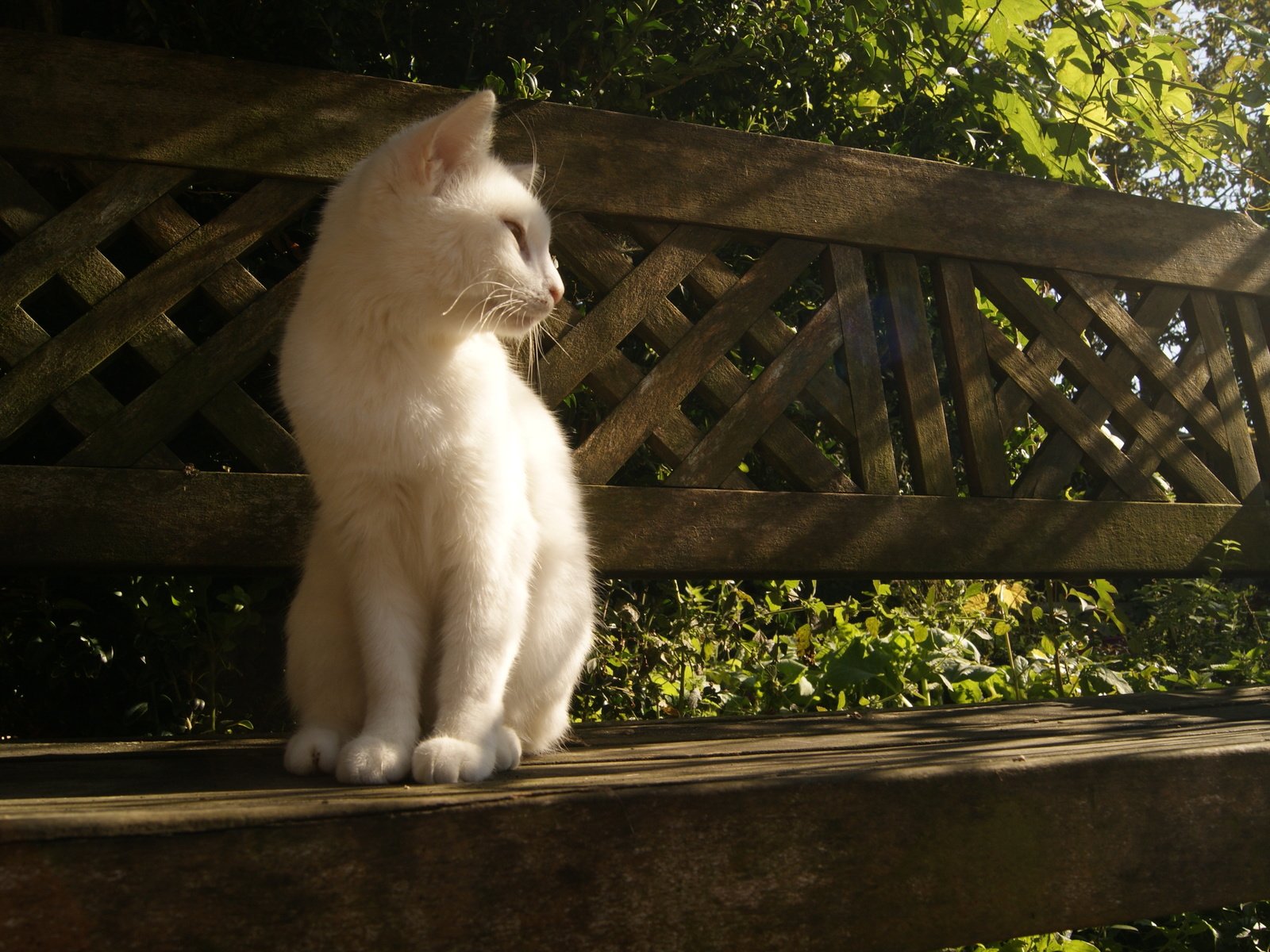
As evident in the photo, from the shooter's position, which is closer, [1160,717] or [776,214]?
[1160,717]

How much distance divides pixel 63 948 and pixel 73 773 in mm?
573

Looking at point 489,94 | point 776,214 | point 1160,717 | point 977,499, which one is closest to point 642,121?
point 776,214

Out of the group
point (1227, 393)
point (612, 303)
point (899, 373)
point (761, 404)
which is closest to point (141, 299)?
point (612, 303)

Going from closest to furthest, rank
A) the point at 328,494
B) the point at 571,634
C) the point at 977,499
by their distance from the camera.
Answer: the point at 328,494 < the point at 571,634 < the point at 977,499

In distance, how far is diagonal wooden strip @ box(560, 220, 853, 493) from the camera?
7.59ft

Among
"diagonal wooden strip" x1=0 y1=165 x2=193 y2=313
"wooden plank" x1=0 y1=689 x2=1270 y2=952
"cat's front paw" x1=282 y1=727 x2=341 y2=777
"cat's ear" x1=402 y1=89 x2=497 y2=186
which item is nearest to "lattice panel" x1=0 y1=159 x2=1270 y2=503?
"diagonal wooden strip" x1=0 y1=165 x2=193 y2=313

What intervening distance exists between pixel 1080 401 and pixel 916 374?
0.50 metres

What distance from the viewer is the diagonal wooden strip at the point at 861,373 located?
8.05 feet

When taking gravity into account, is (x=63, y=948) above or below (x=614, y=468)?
below

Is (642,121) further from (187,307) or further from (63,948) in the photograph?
(63,948)

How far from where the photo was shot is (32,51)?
6.30 ft

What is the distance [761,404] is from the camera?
2.40 meters

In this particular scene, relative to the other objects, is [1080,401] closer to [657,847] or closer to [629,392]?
[629,392]

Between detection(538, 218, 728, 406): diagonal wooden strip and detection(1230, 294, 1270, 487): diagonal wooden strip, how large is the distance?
1523 mm
